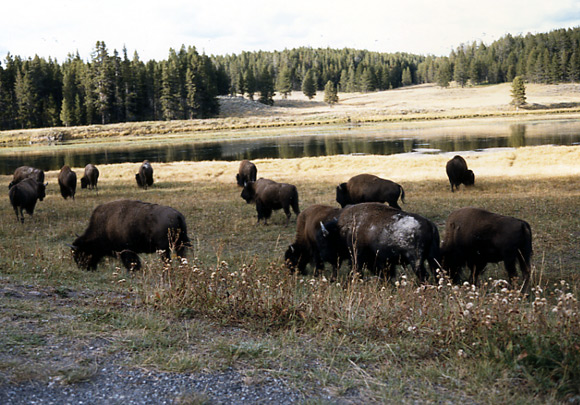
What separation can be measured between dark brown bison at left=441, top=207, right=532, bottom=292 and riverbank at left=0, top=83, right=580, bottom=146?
66.3 meters

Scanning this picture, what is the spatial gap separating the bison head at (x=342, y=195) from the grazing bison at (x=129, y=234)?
21.2 feet

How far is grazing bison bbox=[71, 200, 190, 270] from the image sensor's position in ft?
29.1

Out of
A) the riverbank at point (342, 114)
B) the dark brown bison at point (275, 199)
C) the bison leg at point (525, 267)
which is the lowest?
the bison leg at point (525, 267)

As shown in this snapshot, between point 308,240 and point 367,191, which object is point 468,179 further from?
point 308,240

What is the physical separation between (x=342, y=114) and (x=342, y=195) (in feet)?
296

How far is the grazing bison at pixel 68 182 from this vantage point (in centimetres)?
2206

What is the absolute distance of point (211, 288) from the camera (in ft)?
19.1

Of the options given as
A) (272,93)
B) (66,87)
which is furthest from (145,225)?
(272,93)

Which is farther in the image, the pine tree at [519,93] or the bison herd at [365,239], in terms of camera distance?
the pine tree at [519,93]

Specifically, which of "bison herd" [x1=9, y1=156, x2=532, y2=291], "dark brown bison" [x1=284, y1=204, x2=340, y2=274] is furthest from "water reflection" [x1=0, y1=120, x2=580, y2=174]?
"bison herd" [x1=9, y1=156, x2=532, y2=291]

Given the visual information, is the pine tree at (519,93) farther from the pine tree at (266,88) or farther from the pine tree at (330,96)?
the pine tree at (266,88)

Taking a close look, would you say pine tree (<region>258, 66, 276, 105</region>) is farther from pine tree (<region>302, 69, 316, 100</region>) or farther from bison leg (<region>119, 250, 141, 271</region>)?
bison leg (<region>119, 250, 141, 271</region>)

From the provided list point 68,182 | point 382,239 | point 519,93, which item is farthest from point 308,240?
point 519,93

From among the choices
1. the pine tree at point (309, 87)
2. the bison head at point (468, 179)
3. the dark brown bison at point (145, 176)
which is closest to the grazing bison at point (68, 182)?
the dark brown bison at point (145, 176)
